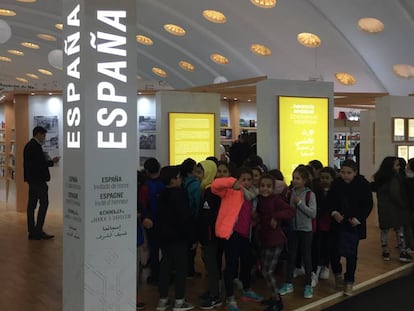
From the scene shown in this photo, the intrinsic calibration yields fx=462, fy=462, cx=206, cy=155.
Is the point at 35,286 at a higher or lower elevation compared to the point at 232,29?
lower

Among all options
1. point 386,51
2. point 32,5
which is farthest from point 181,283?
point 32,5

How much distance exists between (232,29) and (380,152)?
7.57 m

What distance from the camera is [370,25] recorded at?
1157cm

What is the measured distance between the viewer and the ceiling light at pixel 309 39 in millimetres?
13033

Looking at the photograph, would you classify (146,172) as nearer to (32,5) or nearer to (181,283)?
(181,283)

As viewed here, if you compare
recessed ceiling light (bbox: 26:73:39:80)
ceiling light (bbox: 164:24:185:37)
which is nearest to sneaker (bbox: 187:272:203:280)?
ceiling light (bbox: 164:24:185:37)

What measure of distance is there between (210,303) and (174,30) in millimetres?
13347

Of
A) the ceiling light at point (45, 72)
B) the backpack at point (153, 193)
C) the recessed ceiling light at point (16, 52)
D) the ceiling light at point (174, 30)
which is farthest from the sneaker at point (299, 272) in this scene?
the ceiling light at point (45, 72)

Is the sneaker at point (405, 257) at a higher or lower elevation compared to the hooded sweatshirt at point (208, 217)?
lower

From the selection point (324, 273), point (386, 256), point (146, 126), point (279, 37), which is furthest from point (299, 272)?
point (279, 37)

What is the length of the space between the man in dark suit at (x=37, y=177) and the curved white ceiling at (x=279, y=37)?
559cm

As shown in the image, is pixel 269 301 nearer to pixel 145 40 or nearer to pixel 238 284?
pixel 238 284

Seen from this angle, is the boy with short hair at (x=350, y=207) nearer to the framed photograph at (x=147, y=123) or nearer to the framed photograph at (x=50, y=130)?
the framed photograph at (x=147, y=123)

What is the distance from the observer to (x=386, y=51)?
1239 centimetres
